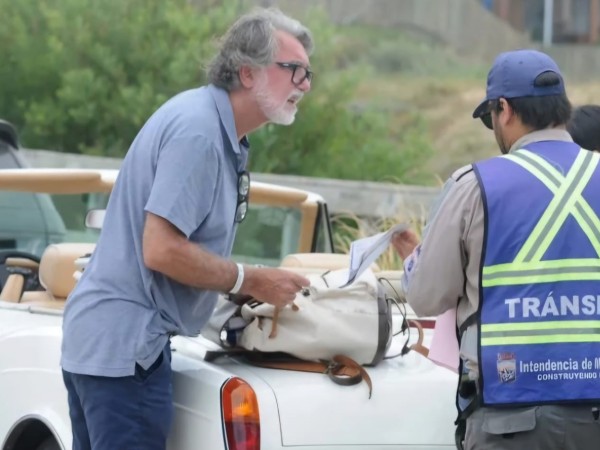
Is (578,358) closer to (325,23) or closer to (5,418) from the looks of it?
(5,418)

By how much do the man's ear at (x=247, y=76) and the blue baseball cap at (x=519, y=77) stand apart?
28.8 inches

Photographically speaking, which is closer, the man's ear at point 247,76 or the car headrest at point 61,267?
the man's ear at point 247,76

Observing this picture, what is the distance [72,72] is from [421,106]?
16.4 metres

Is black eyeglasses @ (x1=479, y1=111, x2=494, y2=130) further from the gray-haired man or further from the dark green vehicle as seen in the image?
the dark green vehicle

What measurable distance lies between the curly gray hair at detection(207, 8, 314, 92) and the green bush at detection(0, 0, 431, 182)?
31.6ft

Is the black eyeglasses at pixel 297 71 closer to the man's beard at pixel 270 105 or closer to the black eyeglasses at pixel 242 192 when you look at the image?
the man's beard at pixel 270 105

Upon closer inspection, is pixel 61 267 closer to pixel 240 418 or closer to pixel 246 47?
pixel 246 47

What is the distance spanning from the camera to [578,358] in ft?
11.3

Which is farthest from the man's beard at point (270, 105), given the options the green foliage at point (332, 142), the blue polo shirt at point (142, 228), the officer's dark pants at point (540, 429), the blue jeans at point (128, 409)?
the green foliage at point (332, 142)

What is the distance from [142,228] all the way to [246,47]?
2.08 feet

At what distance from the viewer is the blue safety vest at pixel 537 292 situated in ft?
11.3

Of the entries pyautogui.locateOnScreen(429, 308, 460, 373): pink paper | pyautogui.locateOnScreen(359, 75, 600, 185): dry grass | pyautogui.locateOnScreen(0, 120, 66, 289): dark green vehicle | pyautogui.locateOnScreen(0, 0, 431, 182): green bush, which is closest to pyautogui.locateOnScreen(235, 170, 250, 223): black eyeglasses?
pyautogui.locateOnScreen(429, 308, 460, 373): pink paper

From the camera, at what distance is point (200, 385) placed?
387cm

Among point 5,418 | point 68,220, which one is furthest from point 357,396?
point 68,220
